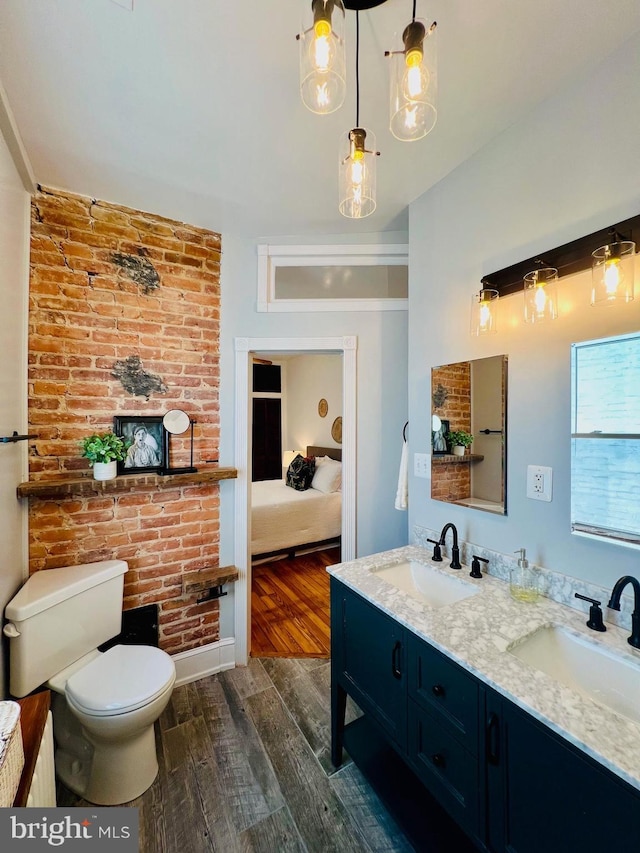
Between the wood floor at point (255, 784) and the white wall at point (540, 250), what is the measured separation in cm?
120

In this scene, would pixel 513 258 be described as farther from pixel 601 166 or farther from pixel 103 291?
pixel 103 291

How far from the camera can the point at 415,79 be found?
33.3 inches

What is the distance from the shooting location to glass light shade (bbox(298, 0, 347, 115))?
0.79m

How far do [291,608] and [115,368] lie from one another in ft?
7.32

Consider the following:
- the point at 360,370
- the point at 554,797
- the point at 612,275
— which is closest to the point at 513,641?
the point at 554,797

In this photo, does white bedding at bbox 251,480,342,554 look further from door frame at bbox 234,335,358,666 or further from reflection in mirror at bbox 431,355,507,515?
reflection in mirror at bbox 431,355,507,515

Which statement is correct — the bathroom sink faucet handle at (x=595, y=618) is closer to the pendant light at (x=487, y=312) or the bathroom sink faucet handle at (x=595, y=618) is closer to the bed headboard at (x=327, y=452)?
the pendant light at (x=487, y=312)

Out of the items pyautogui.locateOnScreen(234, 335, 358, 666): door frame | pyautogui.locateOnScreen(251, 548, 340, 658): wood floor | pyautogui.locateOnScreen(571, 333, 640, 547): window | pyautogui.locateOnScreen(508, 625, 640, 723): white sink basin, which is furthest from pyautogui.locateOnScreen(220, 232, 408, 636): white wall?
pyautogui.locateOnScreen(508, 625, 640, 723): white sink basin

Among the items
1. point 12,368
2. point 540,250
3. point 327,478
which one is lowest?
point 327,478

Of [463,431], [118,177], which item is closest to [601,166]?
[463,431]

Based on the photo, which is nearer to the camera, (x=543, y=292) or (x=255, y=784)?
(x=543, y=292)

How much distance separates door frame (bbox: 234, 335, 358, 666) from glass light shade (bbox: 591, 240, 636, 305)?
1285mm

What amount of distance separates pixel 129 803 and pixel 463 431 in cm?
211

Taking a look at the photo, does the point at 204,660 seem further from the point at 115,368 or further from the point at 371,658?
the point at 115,368
